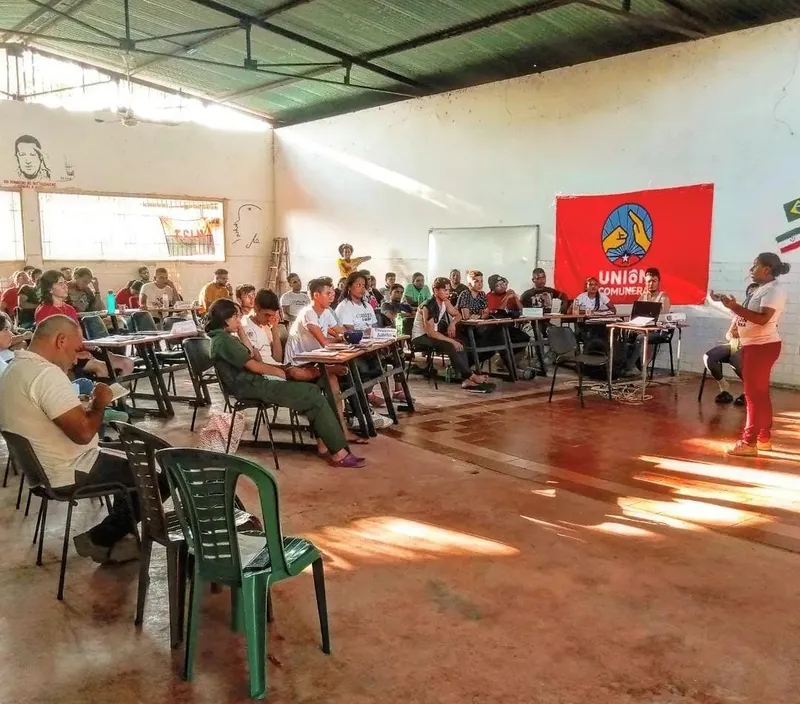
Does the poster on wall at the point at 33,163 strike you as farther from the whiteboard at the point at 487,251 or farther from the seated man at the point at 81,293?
the whiteboard at the point at 487,251

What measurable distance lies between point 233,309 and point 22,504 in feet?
5.69

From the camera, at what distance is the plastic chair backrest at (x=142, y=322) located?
23.3 feet

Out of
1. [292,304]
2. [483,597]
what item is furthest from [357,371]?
[292,304]

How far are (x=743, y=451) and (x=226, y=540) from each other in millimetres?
4124

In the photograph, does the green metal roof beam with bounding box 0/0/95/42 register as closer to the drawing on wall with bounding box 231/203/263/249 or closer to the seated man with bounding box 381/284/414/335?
the drawing on wall with bounding box 231/203/263/249

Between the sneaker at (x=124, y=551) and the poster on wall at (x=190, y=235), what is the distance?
10439 mm

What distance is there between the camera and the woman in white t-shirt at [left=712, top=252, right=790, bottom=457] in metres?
4.66

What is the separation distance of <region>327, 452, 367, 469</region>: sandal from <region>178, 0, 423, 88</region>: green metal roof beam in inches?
264

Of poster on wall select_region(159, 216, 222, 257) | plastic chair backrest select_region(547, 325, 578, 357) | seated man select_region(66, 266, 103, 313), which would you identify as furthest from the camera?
poster on wall select_region(159, 216, 222, 257)

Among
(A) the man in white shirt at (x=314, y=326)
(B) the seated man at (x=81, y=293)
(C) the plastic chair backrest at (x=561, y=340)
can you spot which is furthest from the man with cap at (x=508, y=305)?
(B) the seated man at (x=81, y=293)

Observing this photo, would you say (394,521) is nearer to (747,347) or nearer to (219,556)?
(219,556)

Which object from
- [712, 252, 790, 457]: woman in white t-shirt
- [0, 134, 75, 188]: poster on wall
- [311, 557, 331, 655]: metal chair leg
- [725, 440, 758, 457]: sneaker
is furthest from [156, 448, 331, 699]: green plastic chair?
[0, 134, 75, 188]: poster on wall

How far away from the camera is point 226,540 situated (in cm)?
229

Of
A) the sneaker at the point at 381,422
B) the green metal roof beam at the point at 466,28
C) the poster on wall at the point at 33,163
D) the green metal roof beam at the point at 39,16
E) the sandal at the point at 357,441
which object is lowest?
the sandal at the point at 357,441
